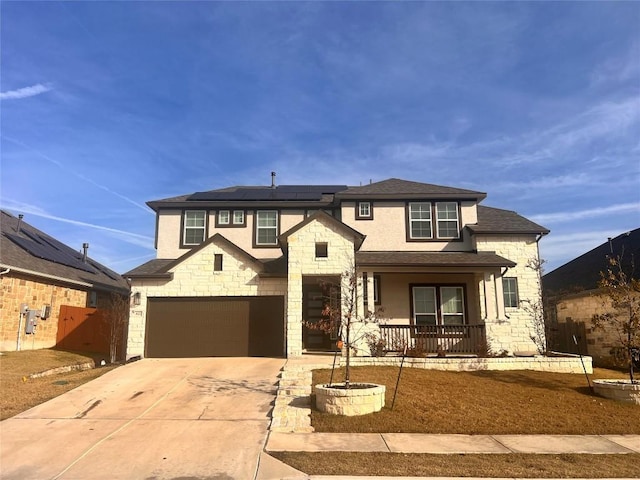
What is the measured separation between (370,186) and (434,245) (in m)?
4.04

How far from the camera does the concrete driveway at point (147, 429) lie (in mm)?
6723

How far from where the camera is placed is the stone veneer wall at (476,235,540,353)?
648 inches

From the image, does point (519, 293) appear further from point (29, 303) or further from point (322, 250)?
point (29, 303)

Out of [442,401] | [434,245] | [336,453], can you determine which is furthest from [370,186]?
[336,453]

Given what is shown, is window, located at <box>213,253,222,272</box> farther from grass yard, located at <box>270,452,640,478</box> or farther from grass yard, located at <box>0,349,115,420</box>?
grass yard, located at <box>270,452,640,478</box>

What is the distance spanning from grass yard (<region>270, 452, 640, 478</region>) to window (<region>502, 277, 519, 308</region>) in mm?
11209

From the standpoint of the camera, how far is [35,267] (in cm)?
2006

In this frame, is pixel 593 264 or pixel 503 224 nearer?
pixel 503 224

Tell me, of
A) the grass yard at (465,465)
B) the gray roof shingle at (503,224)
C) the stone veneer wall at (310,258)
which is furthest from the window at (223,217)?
the grass yard at (465,465)

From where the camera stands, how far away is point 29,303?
19453 millimetres

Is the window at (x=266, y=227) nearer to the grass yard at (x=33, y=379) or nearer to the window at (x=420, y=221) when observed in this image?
the window at (x=420, y=221)

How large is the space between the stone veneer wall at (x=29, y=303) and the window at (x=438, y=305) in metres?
16.0

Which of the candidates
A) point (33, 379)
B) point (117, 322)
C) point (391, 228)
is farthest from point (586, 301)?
point (33, 379)

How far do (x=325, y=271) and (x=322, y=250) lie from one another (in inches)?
35.2
